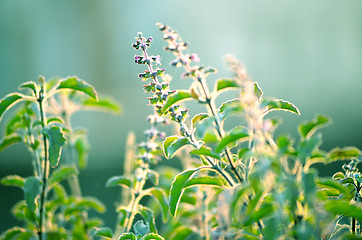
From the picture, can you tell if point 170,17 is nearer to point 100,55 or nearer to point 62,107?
point 100,55

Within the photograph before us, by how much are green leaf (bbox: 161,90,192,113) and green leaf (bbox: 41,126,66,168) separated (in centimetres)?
36

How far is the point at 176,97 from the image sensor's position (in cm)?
100

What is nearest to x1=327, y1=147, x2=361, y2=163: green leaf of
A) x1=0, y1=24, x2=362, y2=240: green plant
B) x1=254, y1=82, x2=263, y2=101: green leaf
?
x1=0, y1=24, x2=362, y2=240: green plant

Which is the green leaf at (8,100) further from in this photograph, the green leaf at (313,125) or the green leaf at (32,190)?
the green leaf at (313,125)

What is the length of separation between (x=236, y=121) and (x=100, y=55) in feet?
20.8

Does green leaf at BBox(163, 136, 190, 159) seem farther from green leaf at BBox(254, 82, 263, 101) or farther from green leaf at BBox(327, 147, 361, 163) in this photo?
green leaf at BBox(327, 147, 361, 163)

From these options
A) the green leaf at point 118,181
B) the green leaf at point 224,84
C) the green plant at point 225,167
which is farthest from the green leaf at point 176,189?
the green leaf at point 118,181

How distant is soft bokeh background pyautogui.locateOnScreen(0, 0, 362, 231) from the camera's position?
7199 millimetres

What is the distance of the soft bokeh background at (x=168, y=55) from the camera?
283 inches

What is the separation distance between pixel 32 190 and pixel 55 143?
0.21m

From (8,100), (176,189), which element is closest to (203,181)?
(176,189)

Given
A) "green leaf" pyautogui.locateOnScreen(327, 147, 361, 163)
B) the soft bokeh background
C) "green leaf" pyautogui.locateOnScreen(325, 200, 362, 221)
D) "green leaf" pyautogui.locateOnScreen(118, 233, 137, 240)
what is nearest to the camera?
"green leaf" pyautogui.locateOnScreen(325, 200, 362, 221)

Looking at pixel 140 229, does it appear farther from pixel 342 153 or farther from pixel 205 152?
pixel 342 153

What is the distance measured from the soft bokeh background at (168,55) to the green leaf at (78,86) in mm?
3778
